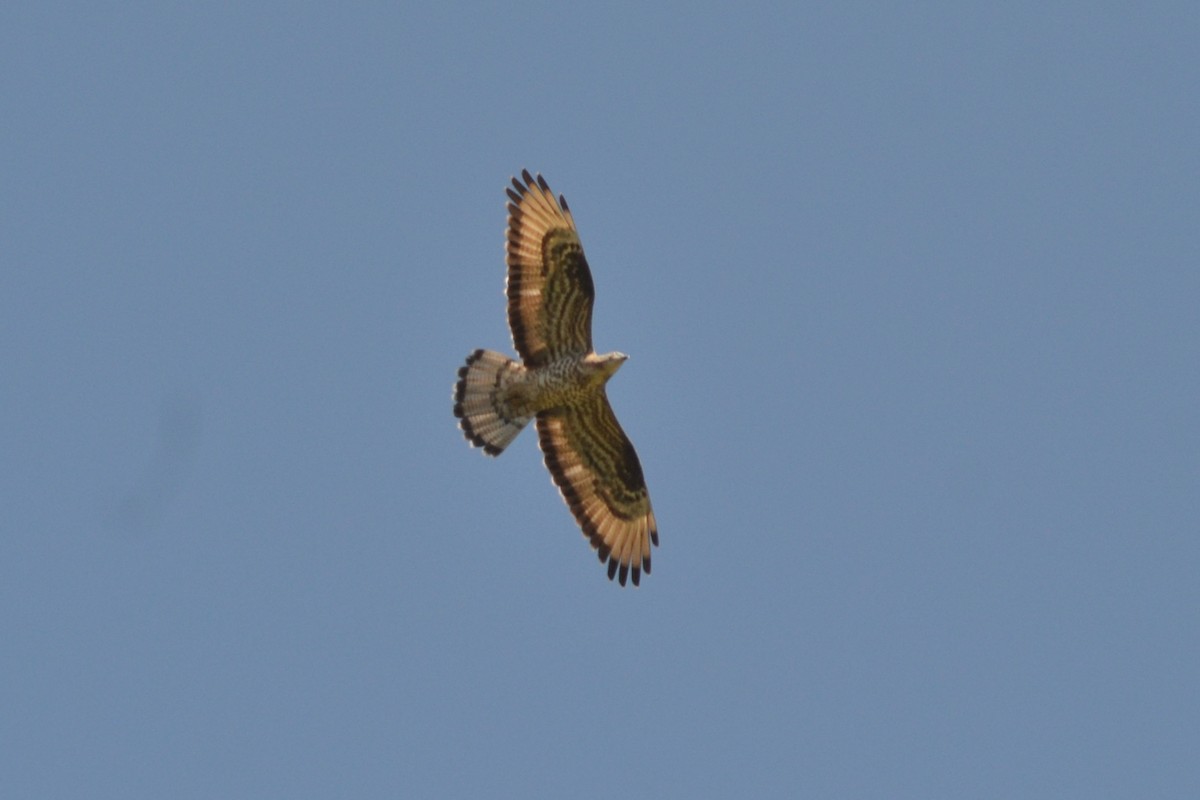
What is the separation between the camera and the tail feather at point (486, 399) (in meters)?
19.4

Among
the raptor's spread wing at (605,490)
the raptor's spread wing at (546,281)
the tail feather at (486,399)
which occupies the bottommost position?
the raptor's spread wing at (605,490)

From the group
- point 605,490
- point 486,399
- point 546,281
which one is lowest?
point 605,490

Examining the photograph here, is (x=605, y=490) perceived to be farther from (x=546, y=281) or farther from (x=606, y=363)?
(x=546, y=281)

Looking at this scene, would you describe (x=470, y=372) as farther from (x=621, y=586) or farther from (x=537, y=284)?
(x=621, y=586)

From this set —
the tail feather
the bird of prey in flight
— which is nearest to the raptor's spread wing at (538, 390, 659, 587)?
the bird of prey in flight

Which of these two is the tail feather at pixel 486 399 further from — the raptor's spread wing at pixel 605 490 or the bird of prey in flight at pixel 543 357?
the raptor's spread wing at pixel 605 490

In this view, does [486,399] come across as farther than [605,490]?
No

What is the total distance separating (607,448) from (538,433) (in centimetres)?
68

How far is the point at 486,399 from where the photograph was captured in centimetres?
1945

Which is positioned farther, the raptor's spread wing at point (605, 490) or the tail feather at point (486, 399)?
the raptor's spread wing at point (605, 490)

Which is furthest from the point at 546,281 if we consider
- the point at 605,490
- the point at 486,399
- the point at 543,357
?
the point at 605,490

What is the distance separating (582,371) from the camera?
62.7ft

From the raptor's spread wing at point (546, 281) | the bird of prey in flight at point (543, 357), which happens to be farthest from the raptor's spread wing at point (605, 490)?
the raptor's spread wing at point (546, 281)

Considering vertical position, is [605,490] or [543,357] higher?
[543,357]
